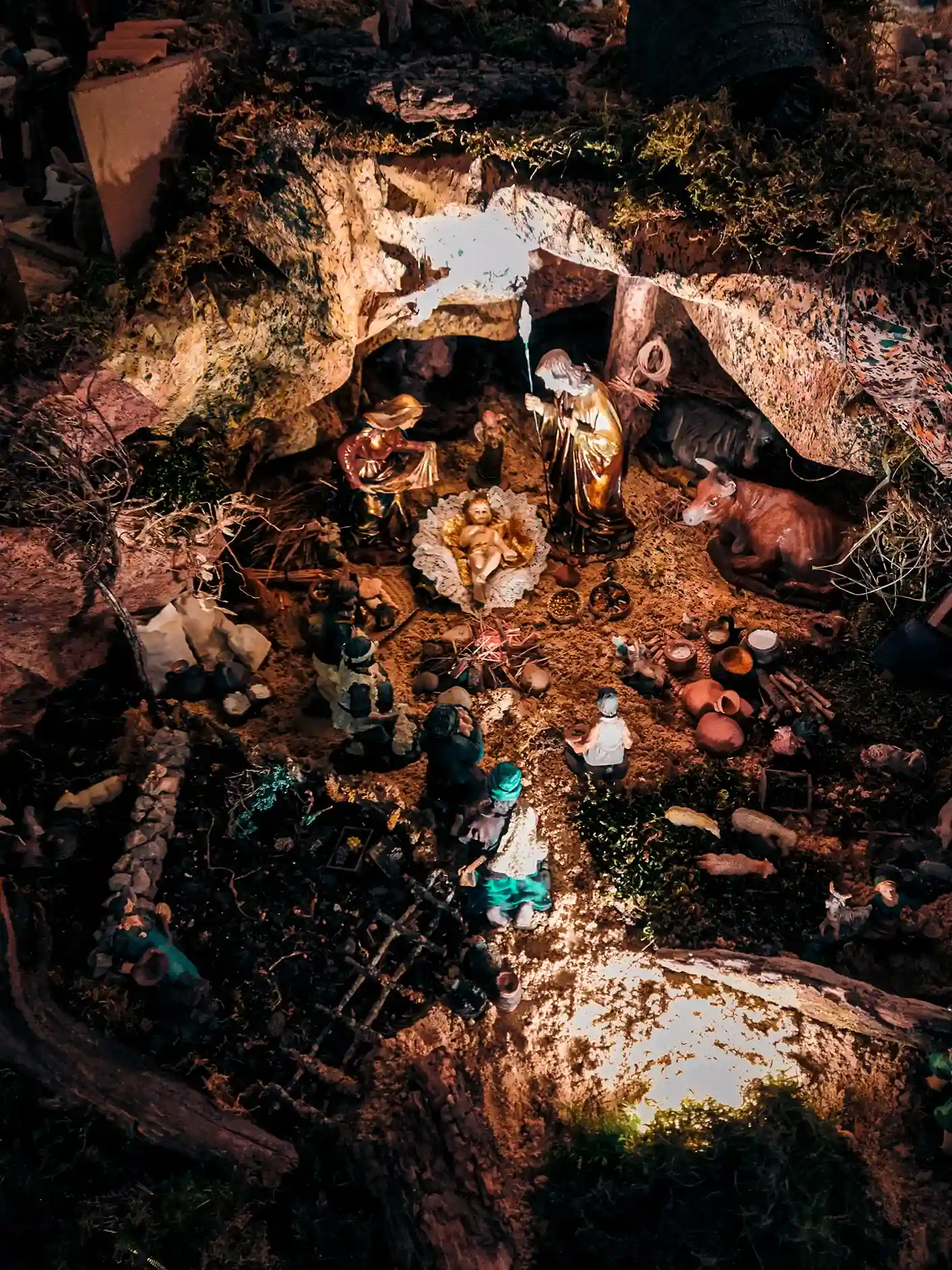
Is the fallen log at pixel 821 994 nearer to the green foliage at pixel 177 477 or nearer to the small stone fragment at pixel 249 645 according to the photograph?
the small stone fragment at pixel 249 645

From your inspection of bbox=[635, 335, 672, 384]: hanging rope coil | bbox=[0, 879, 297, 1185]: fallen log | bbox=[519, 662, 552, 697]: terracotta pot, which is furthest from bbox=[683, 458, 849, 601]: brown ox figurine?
bbox=[0, 879, 297, 1185]: fallen log

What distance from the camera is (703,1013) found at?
23.3 ft

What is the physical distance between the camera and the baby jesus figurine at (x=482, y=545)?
9.02 meters

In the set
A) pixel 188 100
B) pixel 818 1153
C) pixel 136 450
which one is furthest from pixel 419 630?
pixel 818 1153

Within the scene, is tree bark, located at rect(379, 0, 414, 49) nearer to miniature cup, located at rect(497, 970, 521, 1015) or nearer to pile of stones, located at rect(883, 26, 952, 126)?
pile of stones, located at rect(883, 26, 952, 126)

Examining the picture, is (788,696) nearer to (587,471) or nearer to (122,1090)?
(587,471)

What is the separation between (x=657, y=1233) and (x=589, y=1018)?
1.37 metres

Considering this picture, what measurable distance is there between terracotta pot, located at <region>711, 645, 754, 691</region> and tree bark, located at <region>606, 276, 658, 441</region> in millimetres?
2685

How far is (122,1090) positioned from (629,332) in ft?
24.0

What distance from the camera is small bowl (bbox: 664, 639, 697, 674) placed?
859 cm

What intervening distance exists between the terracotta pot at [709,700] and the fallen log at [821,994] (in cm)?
201

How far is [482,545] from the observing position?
908 cm

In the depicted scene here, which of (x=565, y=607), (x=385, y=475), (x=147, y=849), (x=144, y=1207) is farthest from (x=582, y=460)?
(x=144, y=1207)

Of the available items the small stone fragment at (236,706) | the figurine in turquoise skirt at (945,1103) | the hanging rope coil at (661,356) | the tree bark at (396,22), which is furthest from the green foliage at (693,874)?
the tree bark at (396,22)
